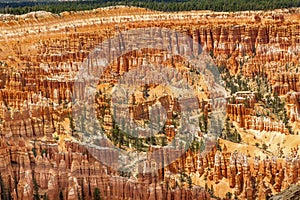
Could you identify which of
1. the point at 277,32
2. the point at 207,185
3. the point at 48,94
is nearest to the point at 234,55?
the point at 277,32

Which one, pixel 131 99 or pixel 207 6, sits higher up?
pixel 207 6

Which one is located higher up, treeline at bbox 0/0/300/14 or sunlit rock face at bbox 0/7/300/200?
treeline at bbox 0/0/300/14

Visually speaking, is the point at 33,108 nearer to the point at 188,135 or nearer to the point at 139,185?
the point at 188,135

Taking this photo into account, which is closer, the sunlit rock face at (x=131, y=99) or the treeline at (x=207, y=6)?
the sunlit rock face at (x=131, y=99)

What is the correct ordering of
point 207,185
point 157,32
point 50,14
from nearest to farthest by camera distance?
point 207,185
point 157,32
point 50,14

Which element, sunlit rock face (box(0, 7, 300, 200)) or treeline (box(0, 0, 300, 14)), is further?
treeline (box(0, 0, 300, 14))

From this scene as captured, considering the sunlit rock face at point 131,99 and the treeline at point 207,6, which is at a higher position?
the treeline at point 207,6

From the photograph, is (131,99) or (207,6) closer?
(131,99)

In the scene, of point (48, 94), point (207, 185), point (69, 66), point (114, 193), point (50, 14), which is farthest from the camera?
point (50, 14)
